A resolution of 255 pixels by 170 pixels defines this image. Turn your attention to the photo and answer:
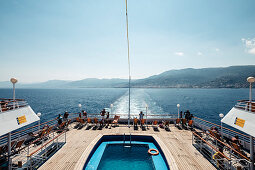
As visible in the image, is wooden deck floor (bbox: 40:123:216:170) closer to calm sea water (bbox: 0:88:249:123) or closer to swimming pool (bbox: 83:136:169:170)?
swimming pool (bbox: 83:136:169:170)

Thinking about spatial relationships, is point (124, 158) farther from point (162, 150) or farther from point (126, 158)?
point (162, 150)

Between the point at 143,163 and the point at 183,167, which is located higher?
the point at 183,167

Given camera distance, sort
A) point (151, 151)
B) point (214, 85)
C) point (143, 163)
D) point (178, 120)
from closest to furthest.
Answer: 1. point (143, 163)
2. point (151, 151)
3. point (178, 120)
4. point (214, 85)

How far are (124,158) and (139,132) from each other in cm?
310

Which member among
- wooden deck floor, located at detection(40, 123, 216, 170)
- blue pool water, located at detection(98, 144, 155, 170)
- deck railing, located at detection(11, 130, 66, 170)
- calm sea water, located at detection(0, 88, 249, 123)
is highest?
deck railing, located at detection(11, 130, 66, 170)

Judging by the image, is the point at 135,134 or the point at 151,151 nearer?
the point at 151,151

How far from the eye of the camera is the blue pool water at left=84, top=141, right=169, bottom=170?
7039mm

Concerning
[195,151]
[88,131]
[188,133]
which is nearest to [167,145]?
[195,151]

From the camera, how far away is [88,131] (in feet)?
35.9

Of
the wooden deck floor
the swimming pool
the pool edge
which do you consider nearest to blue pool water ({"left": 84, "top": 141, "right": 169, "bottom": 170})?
the swimming pool

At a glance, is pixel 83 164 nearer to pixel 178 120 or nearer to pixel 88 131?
pixel 88 131

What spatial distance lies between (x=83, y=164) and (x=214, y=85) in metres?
227

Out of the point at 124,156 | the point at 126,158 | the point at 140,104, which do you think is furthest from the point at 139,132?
the point at 140,104

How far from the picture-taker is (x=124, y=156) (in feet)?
26.8
